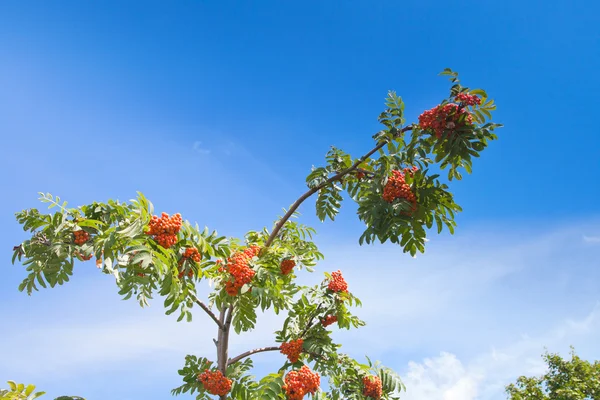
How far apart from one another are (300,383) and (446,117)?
12.4 ft

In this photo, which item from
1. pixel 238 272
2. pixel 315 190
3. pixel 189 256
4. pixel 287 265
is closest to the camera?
pixel 189 256

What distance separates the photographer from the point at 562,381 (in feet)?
66.0

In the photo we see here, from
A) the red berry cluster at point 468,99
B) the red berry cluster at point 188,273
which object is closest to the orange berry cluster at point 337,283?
the red berry cluster at point 188,273

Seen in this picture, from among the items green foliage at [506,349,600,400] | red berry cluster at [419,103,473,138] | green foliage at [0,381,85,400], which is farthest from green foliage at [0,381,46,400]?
green foliage at [506,349,600,400]

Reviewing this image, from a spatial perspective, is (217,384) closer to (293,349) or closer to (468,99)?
(293,349)

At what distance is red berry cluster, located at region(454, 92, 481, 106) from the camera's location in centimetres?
545

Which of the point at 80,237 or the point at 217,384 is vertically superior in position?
the point at 80,237

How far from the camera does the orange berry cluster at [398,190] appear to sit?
18.8ft

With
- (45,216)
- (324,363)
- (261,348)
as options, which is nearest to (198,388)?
(261,348)

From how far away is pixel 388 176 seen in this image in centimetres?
585

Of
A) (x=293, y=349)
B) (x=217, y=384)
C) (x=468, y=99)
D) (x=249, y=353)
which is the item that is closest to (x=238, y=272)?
(x=217, y=384)

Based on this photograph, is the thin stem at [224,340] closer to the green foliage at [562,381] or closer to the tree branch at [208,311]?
the tree branch at [208,311]

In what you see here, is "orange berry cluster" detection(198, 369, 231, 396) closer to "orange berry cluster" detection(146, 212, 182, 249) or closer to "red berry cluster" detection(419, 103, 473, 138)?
"orange berry cluster" detection(146, 212, 182, 249)

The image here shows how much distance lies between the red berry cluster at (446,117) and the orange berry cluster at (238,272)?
272cm
